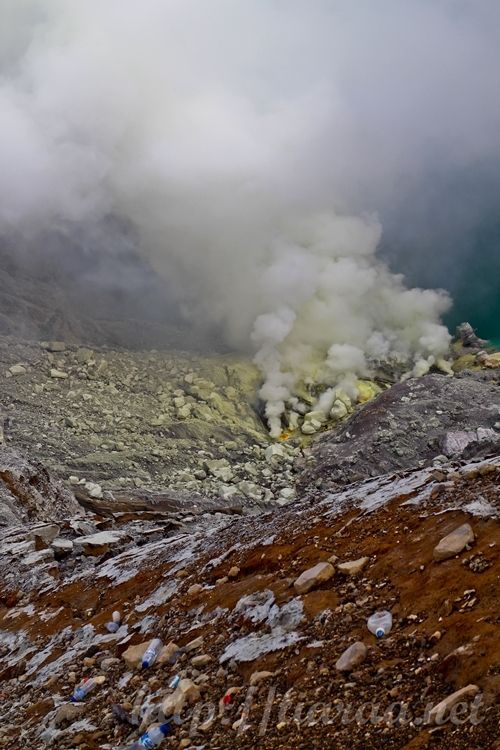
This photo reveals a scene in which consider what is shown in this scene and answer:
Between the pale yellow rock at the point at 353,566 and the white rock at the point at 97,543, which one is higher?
the white rock at the point at 97,543

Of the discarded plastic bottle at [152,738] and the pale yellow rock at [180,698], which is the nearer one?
the discarded plastic bottle at [152,738]

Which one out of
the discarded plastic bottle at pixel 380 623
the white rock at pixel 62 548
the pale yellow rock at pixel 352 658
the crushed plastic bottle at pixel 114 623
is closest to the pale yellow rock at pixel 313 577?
the discarded plastic bottle at pixel 380 623

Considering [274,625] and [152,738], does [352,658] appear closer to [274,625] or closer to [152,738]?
[274,625]

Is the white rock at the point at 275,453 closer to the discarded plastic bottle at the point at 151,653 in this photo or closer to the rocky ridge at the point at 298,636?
the rocky ridge at the point at 298,636

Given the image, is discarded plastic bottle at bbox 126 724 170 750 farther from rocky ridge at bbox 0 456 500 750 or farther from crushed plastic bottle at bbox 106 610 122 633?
crushed plastic bottle at bbox 106 610 122 633

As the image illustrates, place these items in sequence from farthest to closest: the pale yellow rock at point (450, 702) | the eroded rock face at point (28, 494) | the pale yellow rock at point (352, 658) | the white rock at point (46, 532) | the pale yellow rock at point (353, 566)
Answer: the eroded rock face at point (28, 494), the white rock at point (46, 532), the pale yellow rock at point (353, 566), the pale yellow rock at point (352, 658), the pale yellow rock at point (450, 702)

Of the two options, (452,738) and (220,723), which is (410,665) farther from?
(220,723)

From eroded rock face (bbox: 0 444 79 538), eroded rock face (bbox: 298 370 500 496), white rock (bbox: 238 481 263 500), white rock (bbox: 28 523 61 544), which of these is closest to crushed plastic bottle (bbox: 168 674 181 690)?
white rock (bbox: 28 523 61 544)

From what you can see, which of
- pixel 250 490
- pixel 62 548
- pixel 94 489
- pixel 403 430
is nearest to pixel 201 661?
pixel 62 548
